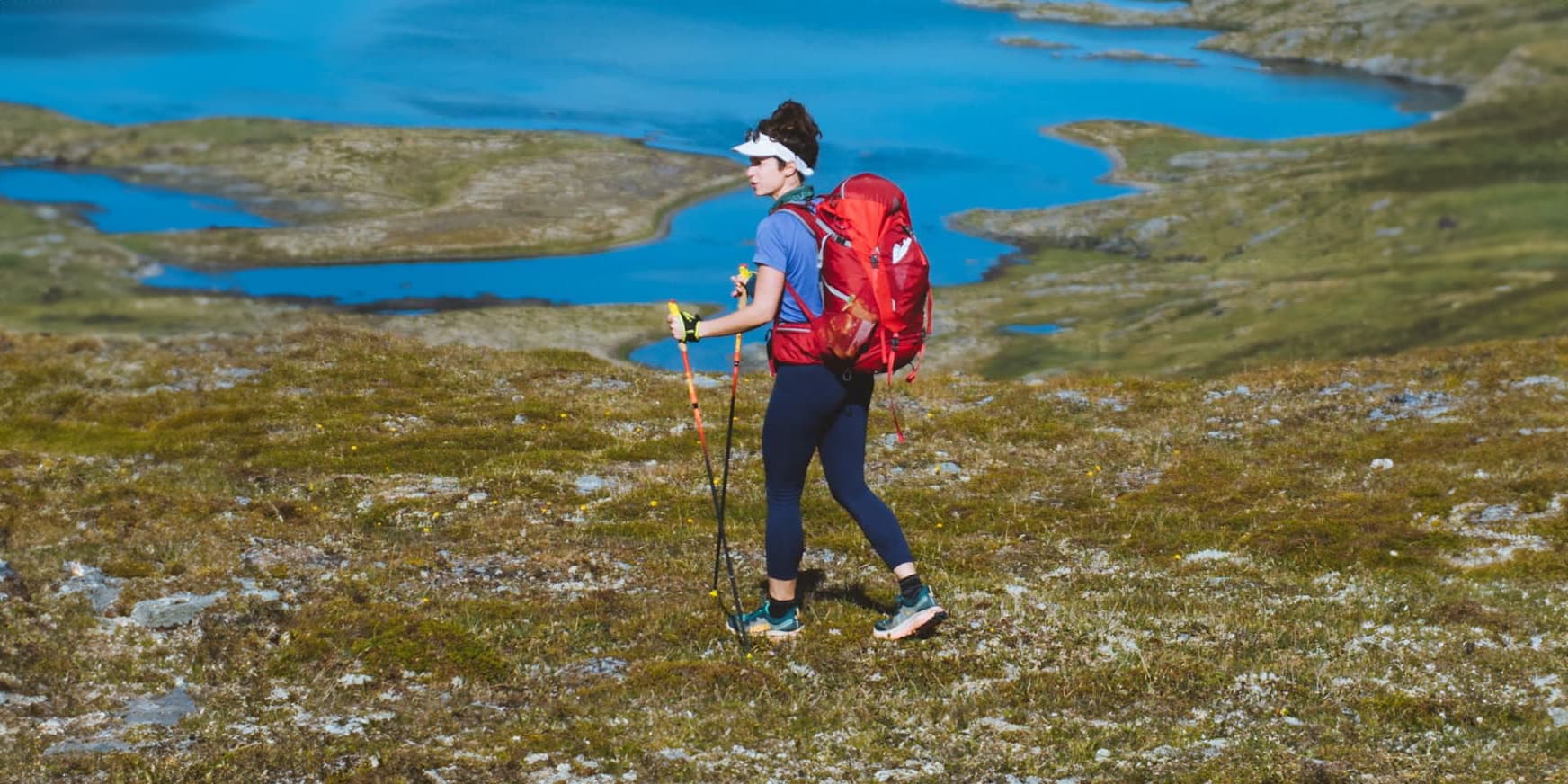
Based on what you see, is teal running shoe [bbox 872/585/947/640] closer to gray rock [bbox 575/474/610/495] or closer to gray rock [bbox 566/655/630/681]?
gray rock [bbox 566/655/630/681]

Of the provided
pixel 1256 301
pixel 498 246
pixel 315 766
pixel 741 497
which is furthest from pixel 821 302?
pixel 498 246

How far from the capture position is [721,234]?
589ft

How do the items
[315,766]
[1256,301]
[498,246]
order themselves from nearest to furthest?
[315,766], [1256,301], [498,246]

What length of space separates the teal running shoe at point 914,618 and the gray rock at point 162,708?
6818mm

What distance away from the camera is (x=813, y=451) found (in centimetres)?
1319

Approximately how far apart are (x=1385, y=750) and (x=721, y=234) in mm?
169505

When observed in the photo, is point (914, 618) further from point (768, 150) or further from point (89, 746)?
point (89, 746)

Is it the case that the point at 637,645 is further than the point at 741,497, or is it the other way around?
the point at 741,497

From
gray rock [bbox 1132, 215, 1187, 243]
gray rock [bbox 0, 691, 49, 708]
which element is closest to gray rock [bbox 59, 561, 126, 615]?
gray rock [bbox 0, 691, 49, 708]

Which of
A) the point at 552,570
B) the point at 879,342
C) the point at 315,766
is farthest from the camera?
the point at 552,570

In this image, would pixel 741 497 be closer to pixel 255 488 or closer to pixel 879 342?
pixel 255 488

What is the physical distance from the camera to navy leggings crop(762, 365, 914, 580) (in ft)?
42.8

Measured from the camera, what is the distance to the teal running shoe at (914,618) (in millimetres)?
14484

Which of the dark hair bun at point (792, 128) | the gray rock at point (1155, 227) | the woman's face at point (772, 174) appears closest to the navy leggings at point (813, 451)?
the woman's face at point (772, 174)
